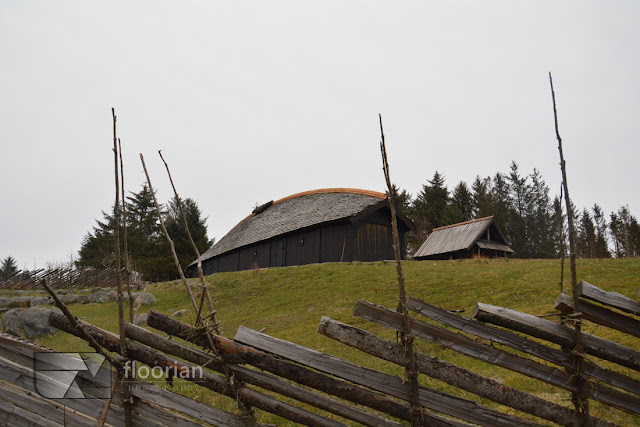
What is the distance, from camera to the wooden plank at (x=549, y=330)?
294cm

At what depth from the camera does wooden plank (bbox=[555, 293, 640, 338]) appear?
2947 mm

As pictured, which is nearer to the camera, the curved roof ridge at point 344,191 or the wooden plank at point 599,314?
the wooden plank at point 599,314

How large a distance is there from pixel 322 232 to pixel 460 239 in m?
9.88

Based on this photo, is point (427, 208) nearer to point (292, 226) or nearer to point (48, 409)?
point (292, 226)

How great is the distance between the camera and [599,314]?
120 inches

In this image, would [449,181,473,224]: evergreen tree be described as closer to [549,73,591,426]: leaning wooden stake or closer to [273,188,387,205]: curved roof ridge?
[273,188,387,205]: curved roof ridge

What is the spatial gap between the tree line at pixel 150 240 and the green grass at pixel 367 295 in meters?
16.5

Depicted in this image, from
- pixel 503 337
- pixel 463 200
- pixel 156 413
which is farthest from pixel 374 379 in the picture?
pixel 463 200

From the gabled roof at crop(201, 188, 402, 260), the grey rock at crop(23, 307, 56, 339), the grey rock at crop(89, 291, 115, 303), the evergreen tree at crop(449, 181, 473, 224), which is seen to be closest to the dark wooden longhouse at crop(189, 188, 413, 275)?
the gabled roof at crop(201, 188, 402, 260)

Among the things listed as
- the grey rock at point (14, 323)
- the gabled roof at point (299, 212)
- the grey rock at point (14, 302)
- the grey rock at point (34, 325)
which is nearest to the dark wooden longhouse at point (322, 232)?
the gabled roof at point (299, 212)

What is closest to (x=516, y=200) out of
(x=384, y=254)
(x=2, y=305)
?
(x=384, y=254)

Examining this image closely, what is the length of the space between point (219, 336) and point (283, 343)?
19.4 inches

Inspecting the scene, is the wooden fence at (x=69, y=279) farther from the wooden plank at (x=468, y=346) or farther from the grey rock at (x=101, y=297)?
the wooden plank at (x=468, y=346)

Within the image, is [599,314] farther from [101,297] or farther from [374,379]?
[101,297]
